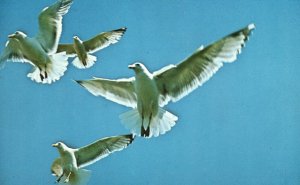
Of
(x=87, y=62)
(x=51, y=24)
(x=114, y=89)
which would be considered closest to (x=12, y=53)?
(x=51, y=24)

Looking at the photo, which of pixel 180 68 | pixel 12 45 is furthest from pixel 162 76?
pixel 12 45

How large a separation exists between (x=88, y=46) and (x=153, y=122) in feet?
2.66

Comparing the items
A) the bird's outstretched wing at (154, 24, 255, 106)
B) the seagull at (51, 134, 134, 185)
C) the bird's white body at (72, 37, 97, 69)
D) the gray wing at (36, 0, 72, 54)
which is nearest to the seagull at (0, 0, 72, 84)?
the gray wing at (36, 0, 72, 54)

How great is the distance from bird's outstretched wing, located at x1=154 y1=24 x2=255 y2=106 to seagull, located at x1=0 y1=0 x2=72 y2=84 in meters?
0.61

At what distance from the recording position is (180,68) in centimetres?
344

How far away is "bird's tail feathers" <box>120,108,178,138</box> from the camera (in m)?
3.51

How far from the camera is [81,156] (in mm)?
4016

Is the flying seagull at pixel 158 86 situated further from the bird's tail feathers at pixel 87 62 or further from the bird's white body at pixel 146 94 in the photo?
the bird's tail feathers at pixel 87 62

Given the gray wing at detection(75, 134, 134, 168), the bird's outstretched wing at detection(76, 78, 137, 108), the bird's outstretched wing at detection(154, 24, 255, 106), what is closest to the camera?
the bird's outstretched wing at detection(154, 24, 255, 106)

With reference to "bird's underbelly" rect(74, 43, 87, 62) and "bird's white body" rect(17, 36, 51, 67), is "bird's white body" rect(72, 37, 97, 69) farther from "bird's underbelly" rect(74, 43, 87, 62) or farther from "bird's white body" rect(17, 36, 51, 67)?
"bird's white body" rect(17, 36, 51, 67)

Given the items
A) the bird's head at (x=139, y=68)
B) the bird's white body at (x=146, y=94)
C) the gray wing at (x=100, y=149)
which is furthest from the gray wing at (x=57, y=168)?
the bird's head at (x=139, y=68)

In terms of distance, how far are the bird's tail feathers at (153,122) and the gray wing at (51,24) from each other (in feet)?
2.18

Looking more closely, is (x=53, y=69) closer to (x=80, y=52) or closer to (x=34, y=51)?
(x=34, y=51)

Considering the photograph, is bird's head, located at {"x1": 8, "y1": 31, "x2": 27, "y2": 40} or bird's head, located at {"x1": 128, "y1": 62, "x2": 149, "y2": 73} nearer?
bird's head, located at {"x1": 128, "y1": 62, "x2": 149, "y2": 73}
